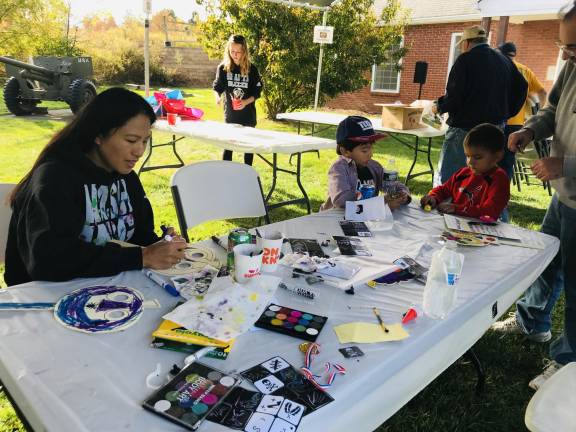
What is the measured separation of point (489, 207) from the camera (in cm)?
229

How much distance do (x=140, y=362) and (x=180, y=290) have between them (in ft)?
1.10

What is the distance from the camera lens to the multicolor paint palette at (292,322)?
1.13 meters

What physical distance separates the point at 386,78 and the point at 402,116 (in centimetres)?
900

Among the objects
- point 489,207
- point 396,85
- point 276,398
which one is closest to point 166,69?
point 396,85

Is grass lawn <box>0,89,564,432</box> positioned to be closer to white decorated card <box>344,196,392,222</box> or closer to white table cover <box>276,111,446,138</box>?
white table cover <box>276,111,446,138</box>

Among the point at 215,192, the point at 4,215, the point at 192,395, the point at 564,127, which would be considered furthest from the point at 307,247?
the point at 564,127

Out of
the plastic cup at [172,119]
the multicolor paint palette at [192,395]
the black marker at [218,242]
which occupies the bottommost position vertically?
the multicolor paint palette at [192,395]

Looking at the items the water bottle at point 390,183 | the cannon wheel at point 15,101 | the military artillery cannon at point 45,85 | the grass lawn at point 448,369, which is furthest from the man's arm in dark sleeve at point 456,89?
the cannon wheel at point 15,101

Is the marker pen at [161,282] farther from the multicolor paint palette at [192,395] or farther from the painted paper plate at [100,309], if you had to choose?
the multicolor paint palette at [192,395]

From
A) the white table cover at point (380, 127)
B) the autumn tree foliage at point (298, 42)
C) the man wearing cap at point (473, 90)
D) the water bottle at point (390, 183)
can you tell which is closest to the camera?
the water bottle at point (390, 183)

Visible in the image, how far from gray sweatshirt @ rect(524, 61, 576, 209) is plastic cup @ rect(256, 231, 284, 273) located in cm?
135

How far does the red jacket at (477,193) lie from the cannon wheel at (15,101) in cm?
868

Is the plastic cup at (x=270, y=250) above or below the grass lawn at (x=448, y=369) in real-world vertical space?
above

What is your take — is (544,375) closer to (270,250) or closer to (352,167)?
(352,167)
